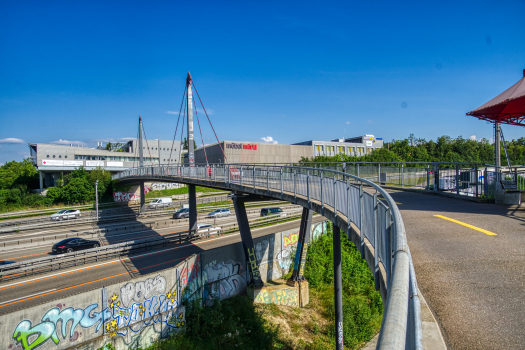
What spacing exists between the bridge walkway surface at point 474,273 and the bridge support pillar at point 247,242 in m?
10.7

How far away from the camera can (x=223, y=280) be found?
739 inches

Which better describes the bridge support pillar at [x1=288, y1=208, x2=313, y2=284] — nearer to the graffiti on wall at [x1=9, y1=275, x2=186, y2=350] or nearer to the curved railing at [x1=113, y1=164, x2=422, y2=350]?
the curved railing at [x1=113, y1=164, x2=422, y2=350]

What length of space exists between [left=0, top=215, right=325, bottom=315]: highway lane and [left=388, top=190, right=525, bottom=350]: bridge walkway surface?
15.3m

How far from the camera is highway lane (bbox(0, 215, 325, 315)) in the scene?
1628 centimetres

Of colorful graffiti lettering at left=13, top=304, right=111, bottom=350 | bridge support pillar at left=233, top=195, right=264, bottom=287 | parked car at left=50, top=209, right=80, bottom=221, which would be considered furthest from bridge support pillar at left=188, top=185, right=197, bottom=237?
parked car at left=50, top=209, right=80, bottom=221

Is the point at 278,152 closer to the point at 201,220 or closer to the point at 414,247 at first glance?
the point at 201,220

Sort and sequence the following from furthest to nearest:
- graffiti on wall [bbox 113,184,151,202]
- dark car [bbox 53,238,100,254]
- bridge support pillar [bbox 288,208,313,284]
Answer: graffiti on wall [bbox 113,184,151,202]
dark car [bbox 53,238,100,254]
bridge support pillar [bbox 288,208,313,284]

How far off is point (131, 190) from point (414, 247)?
51508 millimetres

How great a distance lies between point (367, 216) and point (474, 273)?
6.65 feet

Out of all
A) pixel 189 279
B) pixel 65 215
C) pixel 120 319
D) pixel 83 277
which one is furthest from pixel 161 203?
pixel 120 319

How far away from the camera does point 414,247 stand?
279 inches

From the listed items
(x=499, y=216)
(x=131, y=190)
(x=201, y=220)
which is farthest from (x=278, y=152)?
(x=499, y=216)

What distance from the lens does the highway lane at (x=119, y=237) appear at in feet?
85.4

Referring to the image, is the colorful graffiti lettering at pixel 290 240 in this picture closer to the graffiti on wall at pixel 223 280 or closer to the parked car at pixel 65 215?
the graffiti on wall at pixel 223 280
